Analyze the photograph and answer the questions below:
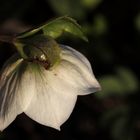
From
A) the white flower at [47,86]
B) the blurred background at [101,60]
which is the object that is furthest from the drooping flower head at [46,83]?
the blurred background at [101,60]

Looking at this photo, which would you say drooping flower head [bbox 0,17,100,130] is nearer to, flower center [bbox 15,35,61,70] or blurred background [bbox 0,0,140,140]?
flower center [bbox 15,35,61,70]

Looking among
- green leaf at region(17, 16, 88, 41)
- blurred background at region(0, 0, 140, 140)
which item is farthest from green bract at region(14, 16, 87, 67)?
blurred background at region(0, 0, 140, 140)

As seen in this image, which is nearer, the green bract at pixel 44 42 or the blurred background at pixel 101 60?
the green bract at pixel 44 42

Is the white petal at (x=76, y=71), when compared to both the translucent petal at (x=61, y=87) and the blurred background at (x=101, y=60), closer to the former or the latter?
the translucent petal at (x=61, y=87)

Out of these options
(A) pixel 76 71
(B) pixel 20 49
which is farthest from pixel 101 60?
(B) pixel 20 49

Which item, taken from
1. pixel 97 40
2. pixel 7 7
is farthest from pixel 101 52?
pixel 7 7

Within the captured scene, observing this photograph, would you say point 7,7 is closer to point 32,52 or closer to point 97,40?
point 97,40

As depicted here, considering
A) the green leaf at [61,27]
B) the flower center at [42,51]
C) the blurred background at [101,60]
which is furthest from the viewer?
the blurred background at [101,60]

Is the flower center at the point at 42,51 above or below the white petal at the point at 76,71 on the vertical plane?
above
